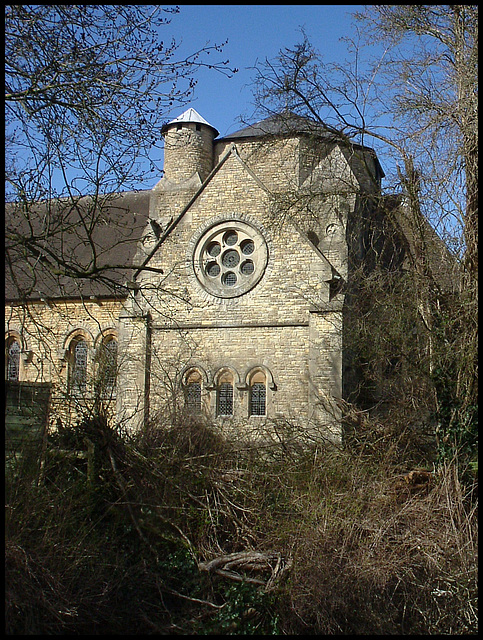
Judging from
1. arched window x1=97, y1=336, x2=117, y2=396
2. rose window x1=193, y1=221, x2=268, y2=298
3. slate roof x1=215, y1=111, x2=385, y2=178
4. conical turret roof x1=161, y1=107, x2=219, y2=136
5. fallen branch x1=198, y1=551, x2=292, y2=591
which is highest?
conical turret roof x1=161, y1=107, x2=219, y2=136

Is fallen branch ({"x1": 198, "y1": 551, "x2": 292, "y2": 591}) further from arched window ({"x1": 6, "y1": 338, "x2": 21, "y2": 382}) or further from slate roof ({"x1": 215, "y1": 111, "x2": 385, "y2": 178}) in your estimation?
arched window ({"x1": 6, "y1": 338, "x2": 21, "y2": 382})

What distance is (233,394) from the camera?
1855 cm

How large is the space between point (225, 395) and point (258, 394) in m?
0.95

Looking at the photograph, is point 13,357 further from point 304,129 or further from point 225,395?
point 304,129

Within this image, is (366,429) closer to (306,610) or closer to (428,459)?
(428,459)

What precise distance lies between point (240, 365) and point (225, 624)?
10475 millimetres

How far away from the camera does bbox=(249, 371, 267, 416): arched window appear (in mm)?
18375

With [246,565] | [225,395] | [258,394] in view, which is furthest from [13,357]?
[246,565]

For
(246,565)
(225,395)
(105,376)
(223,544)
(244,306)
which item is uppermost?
(244,306)

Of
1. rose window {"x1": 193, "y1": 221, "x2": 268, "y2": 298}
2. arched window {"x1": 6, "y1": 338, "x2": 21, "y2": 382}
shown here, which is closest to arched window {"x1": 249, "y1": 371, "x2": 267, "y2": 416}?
rose window {"x1": 193, "y1": 221, "x2": 268, "y2": 298}

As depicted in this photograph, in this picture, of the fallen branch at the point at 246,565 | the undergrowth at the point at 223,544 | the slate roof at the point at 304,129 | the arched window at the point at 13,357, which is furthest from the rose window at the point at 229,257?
the fallen branch at the point at 246,565

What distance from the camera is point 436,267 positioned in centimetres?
1256

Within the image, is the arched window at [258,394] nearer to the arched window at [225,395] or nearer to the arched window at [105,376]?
the arched window at [225,395]

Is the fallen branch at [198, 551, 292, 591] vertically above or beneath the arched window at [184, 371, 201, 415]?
beneath
